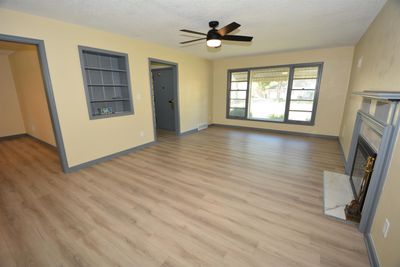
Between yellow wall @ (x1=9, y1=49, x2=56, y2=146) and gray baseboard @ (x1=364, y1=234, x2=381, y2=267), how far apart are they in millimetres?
5827

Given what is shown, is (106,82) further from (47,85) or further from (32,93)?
(32,93)

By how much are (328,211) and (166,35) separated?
4.03 m

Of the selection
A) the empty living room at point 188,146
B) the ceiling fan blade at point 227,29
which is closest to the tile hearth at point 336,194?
the empty living room at point 188,146

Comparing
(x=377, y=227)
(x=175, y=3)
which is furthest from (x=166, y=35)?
(x=377, y=227)

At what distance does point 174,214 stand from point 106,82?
10.6 feet

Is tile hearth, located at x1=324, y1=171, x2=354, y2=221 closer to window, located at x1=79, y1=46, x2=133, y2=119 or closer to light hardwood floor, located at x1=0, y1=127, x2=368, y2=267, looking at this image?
light hardwood floor, located at x1=0, y1=127, x2=368, y2=267

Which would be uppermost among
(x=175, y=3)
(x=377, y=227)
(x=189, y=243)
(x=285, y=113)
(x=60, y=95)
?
(x=175, y=3)

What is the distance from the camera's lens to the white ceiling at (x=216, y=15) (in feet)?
7.34

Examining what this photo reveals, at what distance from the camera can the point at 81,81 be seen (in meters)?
3.15

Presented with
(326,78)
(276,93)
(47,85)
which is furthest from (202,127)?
(47,85)

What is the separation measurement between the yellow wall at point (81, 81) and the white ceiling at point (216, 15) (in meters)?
0.20

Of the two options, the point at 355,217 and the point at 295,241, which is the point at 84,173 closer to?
the point at 295,241

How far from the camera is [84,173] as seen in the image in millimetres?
3117

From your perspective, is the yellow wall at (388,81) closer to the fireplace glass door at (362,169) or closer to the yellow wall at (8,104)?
the fireplace glass door at (362,169)
